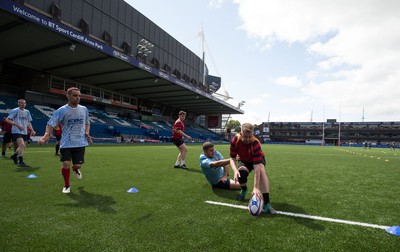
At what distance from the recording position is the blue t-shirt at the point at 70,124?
4770 millimetres

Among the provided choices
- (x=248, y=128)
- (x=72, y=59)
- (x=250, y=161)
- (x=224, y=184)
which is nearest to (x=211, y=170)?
(x=224, y=184)

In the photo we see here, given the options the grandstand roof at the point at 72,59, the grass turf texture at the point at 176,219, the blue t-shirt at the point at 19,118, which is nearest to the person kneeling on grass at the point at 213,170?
the grass turf texture at the point at 176,219

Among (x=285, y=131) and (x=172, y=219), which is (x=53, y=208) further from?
(x=285, y=131)

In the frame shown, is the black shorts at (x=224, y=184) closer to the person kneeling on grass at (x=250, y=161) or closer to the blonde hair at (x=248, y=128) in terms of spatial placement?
the person kneeling on grass at (x=250, y=161)

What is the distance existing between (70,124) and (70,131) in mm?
143

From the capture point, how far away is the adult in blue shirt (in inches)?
187

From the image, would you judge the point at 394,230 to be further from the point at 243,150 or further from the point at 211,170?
the point at 211,170

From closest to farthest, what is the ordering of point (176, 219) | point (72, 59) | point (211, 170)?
point (176, 219) < point (211, 170) < point (72, 59)

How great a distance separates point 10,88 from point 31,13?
624 inches

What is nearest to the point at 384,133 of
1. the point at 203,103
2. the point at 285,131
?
the point at 285,131

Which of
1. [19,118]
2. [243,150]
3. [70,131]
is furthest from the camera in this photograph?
[19,118]

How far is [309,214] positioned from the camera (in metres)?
3.66

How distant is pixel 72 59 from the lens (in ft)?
83.0

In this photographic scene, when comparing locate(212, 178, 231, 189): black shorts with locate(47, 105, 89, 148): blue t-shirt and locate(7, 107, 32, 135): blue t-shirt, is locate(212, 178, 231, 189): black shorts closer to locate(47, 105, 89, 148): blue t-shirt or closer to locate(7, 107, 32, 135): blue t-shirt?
locate(47, 105, 89, 148): blue t-shirt
